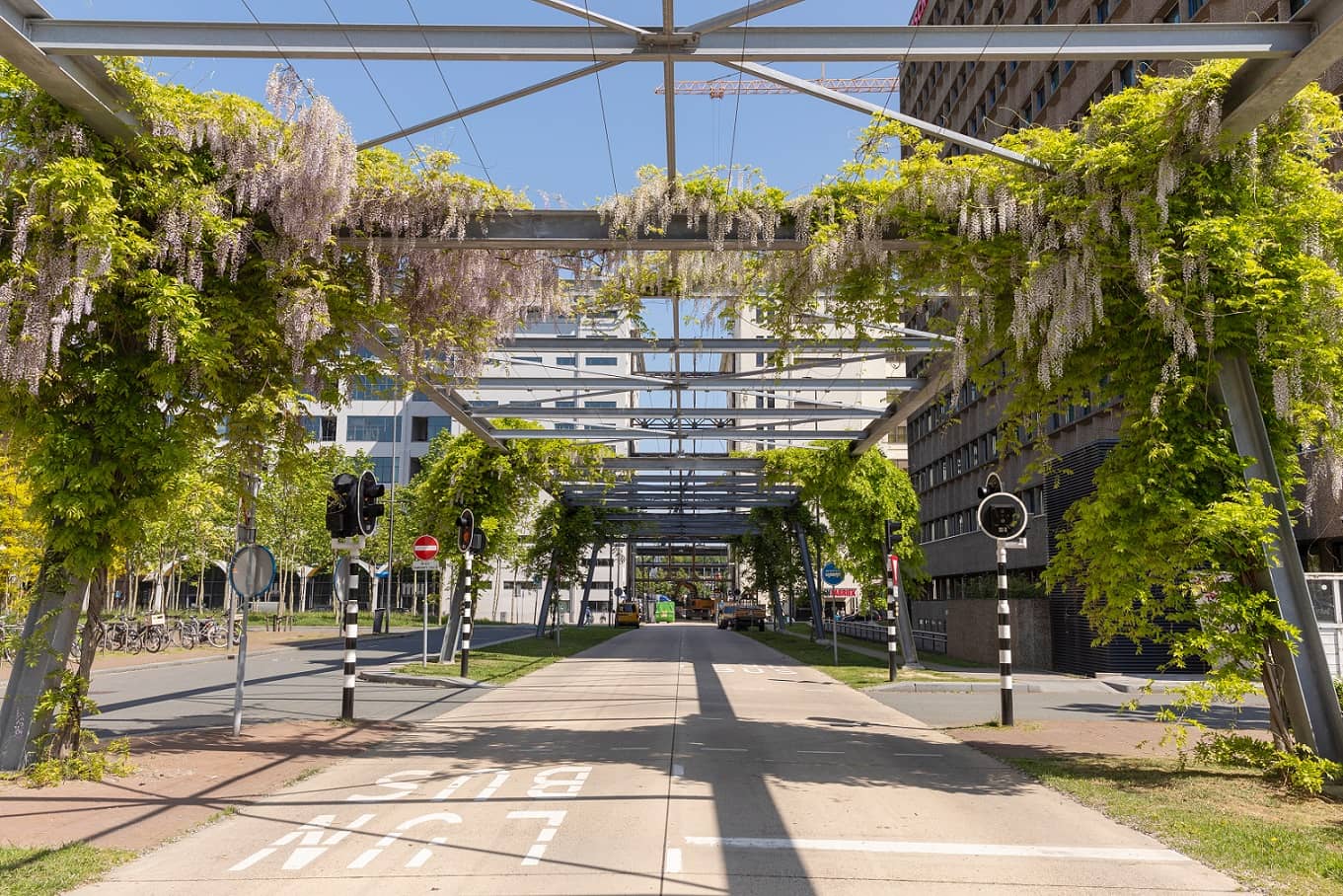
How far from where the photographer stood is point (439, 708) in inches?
580

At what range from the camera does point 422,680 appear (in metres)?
18.6

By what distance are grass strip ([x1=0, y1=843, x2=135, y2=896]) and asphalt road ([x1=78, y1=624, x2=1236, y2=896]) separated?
0.15 metres

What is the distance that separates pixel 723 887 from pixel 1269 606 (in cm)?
581

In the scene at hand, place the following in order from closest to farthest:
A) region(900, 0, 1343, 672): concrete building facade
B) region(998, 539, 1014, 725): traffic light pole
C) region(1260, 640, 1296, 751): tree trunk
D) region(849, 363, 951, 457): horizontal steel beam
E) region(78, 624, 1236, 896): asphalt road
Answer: region(78, 624, 1236, 896): asphalt road < region(1260, 640, 1296, 751): tree trunk < region(998, 539, 1014, 725): traffic light pole < region(849, 363, 951, 457): horizontal steel beam < region(900, 0, 1343, 672): concrete building facade

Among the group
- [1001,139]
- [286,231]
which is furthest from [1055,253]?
[286,231]

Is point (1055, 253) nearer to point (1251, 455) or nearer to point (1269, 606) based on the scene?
point (1251, 455)

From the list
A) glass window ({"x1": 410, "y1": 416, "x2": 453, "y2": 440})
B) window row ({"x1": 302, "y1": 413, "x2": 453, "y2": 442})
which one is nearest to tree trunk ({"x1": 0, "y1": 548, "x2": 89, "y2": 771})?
glass window ({"x1": 410, "y1": 416, "x2": 453, "y2": 440})

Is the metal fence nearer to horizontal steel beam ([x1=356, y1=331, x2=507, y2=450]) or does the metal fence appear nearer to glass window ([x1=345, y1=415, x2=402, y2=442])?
horizontal steel beam ([x1=356, y1=331, x2=507, y2=450])

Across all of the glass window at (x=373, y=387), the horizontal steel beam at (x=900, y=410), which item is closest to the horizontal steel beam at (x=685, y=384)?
the horizontal steel beam at (x=900, y=410)

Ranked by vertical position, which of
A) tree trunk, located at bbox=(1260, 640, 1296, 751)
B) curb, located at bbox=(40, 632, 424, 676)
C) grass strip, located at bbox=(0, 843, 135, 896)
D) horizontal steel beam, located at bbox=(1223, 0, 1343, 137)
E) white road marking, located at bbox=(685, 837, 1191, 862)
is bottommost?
curb, located at bbox=(40, 632, 424, 676)

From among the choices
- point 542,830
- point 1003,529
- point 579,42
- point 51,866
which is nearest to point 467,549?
point 1003,529

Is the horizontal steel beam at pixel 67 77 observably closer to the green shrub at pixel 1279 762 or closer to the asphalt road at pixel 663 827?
the asphalt road at pixel 663 827

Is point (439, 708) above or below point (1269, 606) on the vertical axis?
below

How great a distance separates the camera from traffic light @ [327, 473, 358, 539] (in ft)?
40.1
